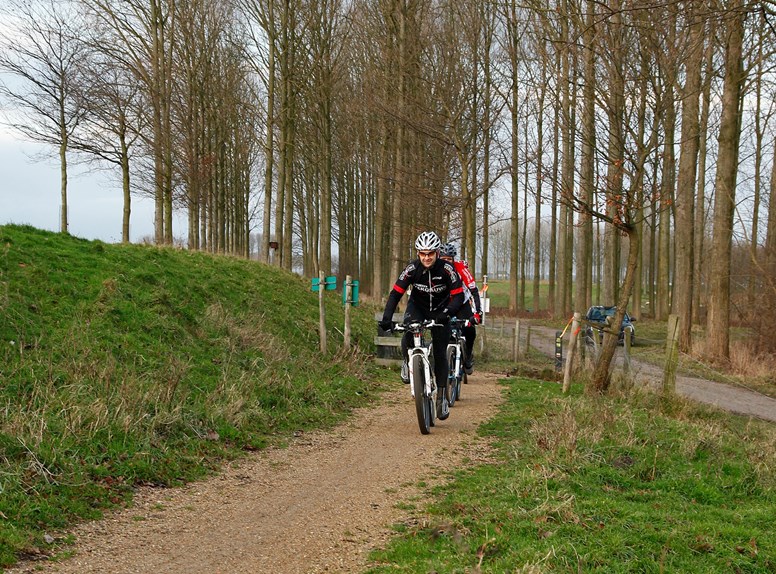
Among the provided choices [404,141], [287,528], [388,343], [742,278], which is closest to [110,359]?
[287,528]

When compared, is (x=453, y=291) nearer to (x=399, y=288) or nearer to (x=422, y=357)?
(x=399, y=288)

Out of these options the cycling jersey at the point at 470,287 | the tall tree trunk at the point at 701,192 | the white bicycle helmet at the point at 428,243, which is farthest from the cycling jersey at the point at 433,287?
the tall tree trunk at the point at 701,192

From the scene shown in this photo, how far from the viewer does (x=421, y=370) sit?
8258mm

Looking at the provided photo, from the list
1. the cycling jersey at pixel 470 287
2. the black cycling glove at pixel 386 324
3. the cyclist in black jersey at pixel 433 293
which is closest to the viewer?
the black cycling glove at pixel 386 324

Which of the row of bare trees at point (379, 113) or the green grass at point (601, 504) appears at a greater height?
the row of bare trees at point (379, 113)

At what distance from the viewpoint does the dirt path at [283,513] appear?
14.9 feet

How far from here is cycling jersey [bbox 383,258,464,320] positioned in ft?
28.1

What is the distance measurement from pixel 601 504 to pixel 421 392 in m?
3.08

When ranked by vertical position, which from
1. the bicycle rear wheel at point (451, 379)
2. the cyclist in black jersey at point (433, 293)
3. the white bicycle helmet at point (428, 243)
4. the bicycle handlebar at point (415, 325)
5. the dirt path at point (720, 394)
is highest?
the white bicycle helmet at point (428, 243)

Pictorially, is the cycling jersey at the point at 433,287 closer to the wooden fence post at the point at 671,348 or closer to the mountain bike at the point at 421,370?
the mountain bike at the point at 421,370

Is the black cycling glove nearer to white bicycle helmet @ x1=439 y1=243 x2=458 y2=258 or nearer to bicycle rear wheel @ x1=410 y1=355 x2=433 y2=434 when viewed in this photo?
bicycle rear wheel @ x1=410 y1=355 x2=433 y2=434

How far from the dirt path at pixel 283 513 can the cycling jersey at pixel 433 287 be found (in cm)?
161

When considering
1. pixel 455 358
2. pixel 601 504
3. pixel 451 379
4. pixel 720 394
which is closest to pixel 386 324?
pixel 455 358

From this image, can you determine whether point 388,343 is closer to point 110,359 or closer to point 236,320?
point 236,320
